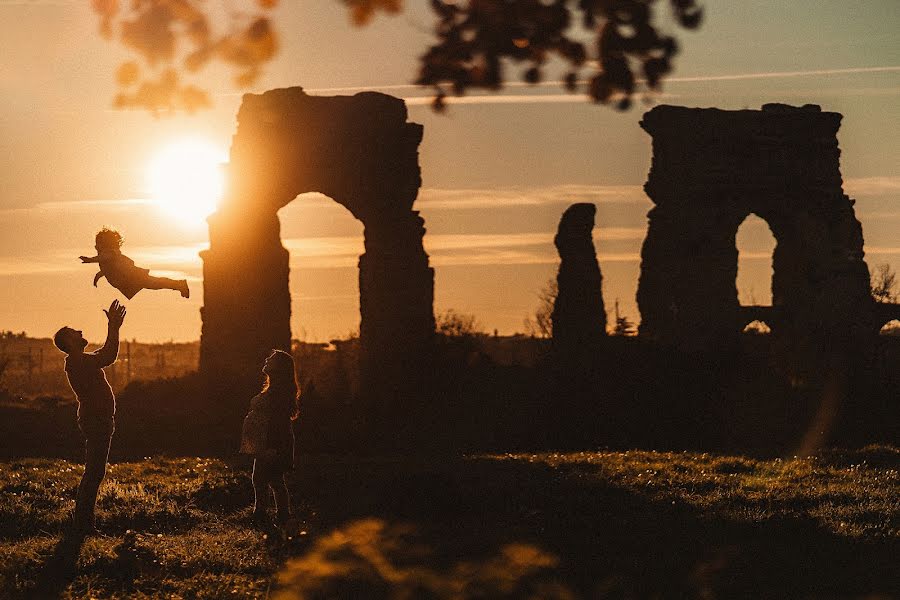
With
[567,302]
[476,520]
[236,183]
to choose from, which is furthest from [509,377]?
[476,520]

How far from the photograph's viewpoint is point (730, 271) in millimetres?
36125

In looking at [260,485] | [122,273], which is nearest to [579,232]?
[260,485]

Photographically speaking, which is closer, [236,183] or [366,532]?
[366,532]

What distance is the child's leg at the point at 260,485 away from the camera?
1329cm

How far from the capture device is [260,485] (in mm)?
13391

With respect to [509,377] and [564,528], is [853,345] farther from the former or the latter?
[564,528]

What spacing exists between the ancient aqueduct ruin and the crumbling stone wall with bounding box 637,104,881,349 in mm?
37

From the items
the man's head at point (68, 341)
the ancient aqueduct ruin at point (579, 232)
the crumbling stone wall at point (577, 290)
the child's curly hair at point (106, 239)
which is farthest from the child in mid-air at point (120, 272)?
the crumbling stone wall at point (577, 290)

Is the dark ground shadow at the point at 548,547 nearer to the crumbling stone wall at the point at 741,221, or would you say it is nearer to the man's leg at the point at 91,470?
the man's leg at the point at 91,470

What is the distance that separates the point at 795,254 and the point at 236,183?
1471 cm

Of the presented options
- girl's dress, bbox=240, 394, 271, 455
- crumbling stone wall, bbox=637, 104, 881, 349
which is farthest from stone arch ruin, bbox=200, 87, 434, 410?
girl's dress, bbox=240, 394, 271, 455

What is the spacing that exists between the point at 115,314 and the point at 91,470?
151 centimetres

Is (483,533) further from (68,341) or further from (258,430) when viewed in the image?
(68,341)

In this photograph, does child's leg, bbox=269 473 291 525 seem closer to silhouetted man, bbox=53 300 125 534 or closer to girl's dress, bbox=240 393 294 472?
girl's dress, bbox=240 393 294 472
